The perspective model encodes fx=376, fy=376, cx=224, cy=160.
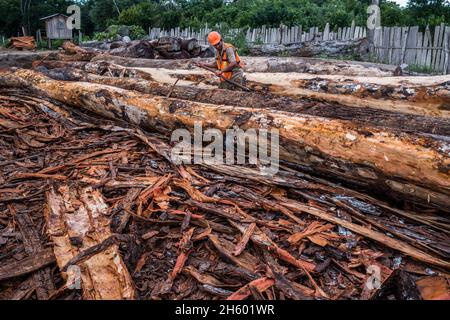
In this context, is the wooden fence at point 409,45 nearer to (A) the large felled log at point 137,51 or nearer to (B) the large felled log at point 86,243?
(A) the large felled log at point 137,51

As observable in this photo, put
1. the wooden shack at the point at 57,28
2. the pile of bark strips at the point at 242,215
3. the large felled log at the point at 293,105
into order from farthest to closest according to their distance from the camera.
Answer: the wooden shack at the point at 57,28 → the large felled log at the point at 293,105 → the pile of bark strips at the point at 242,215

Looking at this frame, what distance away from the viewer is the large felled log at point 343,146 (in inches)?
123

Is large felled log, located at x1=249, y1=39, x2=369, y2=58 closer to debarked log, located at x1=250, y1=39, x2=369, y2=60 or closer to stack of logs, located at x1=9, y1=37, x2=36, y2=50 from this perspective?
debarked log, located at x1=250, y1=39, x2=369, y2=60

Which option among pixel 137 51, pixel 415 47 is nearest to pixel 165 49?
pixel 137 51

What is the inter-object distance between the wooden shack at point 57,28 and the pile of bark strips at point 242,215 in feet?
75.9

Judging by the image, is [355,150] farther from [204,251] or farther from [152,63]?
[152,63]

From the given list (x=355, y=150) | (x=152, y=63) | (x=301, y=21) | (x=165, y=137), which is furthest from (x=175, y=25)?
(x=355, y=150)

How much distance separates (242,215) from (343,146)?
1148mm

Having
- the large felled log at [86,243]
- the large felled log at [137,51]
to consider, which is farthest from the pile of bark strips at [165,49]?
the large felled log at [86,243]

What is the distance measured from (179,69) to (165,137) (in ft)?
10.3

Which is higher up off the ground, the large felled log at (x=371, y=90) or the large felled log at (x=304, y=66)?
the large felled log at (x=304, y=66)

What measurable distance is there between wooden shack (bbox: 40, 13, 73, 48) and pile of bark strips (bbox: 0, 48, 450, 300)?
23.1 meters

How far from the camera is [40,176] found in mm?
4227
